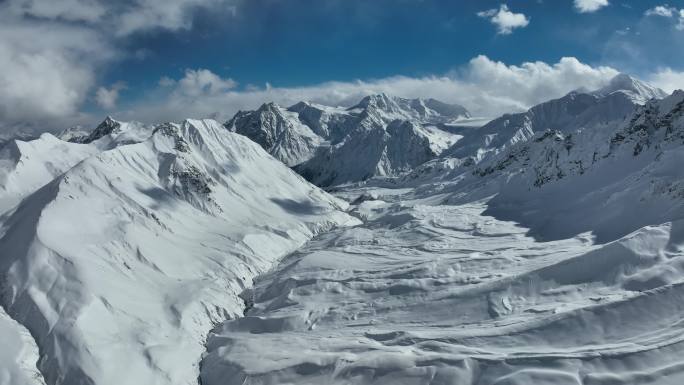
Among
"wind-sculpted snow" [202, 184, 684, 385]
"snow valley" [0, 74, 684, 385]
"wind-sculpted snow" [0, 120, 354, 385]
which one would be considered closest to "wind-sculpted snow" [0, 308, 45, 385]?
"snow valley" [0, 74, 684, 385]

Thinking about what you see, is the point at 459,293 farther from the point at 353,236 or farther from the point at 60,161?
the point at 60,161

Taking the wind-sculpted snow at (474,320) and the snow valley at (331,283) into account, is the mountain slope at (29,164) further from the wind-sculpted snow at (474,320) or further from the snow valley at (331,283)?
the wind-sculpted snow at (474,320)

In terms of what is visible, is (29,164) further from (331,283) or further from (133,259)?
(331,283)

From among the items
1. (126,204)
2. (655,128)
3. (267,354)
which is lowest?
(267,354)

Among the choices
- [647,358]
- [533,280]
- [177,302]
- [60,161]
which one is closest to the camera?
[647,358]

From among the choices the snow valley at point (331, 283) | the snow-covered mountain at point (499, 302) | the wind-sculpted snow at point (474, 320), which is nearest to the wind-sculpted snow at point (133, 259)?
the snow valley at point (331, 283)

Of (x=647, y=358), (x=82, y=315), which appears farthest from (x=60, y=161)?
(x=647, y=358)

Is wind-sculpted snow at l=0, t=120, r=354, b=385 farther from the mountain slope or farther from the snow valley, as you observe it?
the mountain slope
